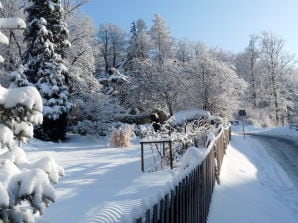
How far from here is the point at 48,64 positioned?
855 inches

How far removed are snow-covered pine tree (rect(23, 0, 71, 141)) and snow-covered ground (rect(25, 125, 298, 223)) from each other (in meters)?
7.66

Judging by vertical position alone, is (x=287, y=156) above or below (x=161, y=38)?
below

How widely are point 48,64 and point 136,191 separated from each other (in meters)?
15.7

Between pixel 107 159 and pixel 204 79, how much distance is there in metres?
25.3

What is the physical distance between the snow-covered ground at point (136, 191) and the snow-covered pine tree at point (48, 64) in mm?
7662

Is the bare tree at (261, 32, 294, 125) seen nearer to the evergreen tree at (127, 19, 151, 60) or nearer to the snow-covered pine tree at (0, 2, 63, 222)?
the evergreen tree at (127, 19, 151, 60)

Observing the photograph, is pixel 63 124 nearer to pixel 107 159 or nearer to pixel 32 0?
pixel 32 0

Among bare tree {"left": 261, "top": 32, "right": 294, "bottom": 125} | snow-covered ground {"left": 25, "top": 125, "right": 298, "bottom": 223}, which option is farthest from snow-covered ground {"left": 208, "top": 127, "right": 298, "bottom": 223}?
bare tree {"left": 261, "top": 32, "right": 294, "bottom": 125}

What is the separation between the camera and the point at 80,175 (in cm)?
970

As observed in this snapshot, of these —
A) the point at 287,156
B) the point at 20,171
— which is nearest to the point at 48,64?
the point at 287,156

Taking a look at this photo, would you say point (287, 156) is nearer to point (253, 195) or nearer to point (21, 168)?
point (253, 195)

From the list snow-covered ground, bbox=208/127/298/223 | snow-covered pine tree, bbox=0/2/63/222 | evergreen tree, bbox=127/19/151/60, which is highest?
evergreen tree, bbox=127/19/151/60

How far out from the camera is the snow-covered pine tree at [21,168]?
2.17m

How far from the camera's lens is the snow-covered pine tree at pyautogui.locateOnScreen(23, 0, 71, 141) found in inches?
842
